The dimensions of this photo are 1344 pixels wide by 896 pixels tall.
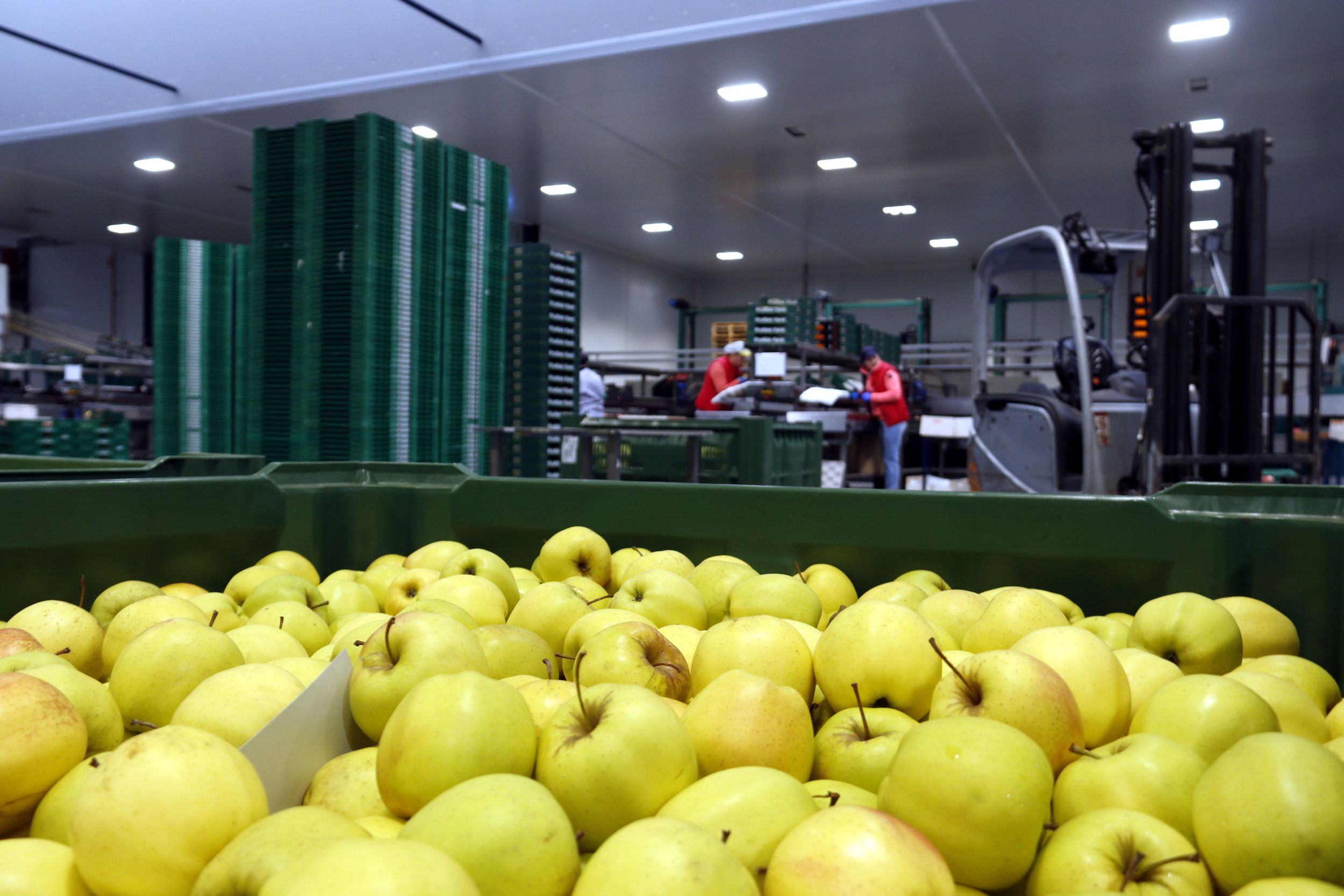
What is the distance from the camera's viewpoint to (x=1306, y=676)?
1466 mm

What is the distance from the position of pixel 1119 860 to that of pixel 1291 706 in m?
0.55

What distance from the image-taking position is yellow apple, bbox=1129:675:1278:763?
1.17 metres

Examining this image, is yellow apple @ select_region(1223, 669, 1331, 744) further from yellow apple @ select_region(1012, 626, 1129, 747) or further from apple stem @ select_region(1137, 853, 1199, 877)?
apple stem @ select_region(1137, 853, 1199, 877)

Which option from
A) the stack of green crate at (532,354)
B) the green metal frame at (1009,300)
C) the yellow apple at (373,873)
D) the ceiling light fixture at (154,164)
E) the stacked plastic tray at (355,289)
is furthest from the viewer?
the green metal frame at (1009,300)

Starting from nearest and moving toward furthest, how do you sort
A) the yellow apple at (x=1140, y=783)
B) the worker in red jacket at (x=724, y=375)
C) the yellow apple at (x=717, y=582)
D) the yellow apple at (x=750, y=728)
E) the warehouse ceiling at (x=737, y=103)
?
the yellow apple at (x=1140, y=783)
the yellow apple at (x=750, y=728)
the yellow apple at (x=717, y=582)
the warehouse ceiling at (x=737, y=103)
the worker in red jacket at (x=724, y=375)

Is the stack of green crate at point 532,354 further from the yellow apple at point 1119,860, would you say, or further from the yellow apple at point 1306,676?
the yellow apple at point 1119,860

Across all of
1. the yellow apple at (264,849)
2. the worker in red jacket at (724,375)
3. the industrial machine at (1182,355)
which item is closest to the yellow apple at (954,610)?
the yellow apple at (264,849)

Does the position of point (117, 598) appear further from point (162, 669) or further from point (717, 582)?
point (717, 582)

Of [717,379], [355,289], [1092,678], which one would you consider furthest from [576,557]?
[717,379]

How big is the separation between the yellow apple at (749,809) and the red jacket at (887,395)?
407 inches

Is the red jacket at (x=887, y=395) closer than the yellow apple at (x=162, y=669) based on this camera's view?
No

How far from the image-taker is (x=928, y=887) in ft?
2.70

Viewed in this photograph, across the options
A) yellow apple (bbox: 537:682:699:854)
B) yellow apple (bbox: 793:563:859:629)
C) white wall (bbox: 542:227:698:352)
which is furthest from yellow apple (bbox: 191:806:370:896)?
white wall (bbox: 542:227:698:352)

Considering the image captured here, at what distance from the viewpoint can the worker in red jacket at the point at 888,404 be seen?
11.2m
